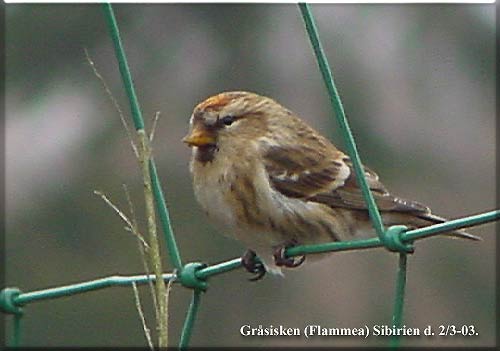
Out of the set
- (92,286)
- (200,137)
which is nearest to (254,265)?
(200,137)

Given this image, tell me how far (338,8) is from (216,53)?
0.56 metres

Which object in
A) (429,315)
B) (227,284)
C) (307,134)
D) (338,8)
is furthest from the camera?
(338,8)

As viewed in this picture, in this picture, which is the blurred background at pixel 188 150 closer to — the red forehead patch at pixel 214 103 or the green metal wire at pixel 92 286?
the red forehead patch at pixel 214 103

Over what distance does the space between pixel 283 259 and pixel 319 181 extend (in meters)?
0.25

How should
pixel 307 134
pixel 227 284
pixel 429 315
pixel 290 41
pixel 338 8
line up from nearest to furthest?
pixel 307 134 → pixel 429 315 → pixel 227 284 → pixel 338 8 → pixel 290 41

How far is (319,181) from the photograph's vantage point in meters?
2.76

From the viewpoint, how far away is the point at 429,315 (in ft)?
15.8

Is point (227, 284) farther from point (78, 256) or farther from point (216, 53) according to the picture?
point (216, 53)

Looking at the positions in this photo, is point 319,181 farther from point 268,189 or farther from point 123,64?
point 123,64

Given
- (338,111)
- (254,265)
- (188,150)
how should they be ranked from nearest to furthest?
(338,111)
(254,265)
(188,150)

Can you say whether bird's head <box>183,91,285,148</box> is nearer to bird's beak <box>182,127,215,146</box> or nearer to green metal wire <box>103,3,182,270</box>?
bird's beak <box>182,127,215,146</box>

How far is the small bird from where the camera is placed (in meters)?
2.63

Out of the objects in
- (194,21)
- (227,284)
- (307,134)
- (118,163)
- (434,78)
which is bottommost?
(307,134)

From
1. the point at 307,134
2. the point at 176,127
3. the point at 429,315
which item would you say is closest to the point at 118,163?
the point at 176,127
